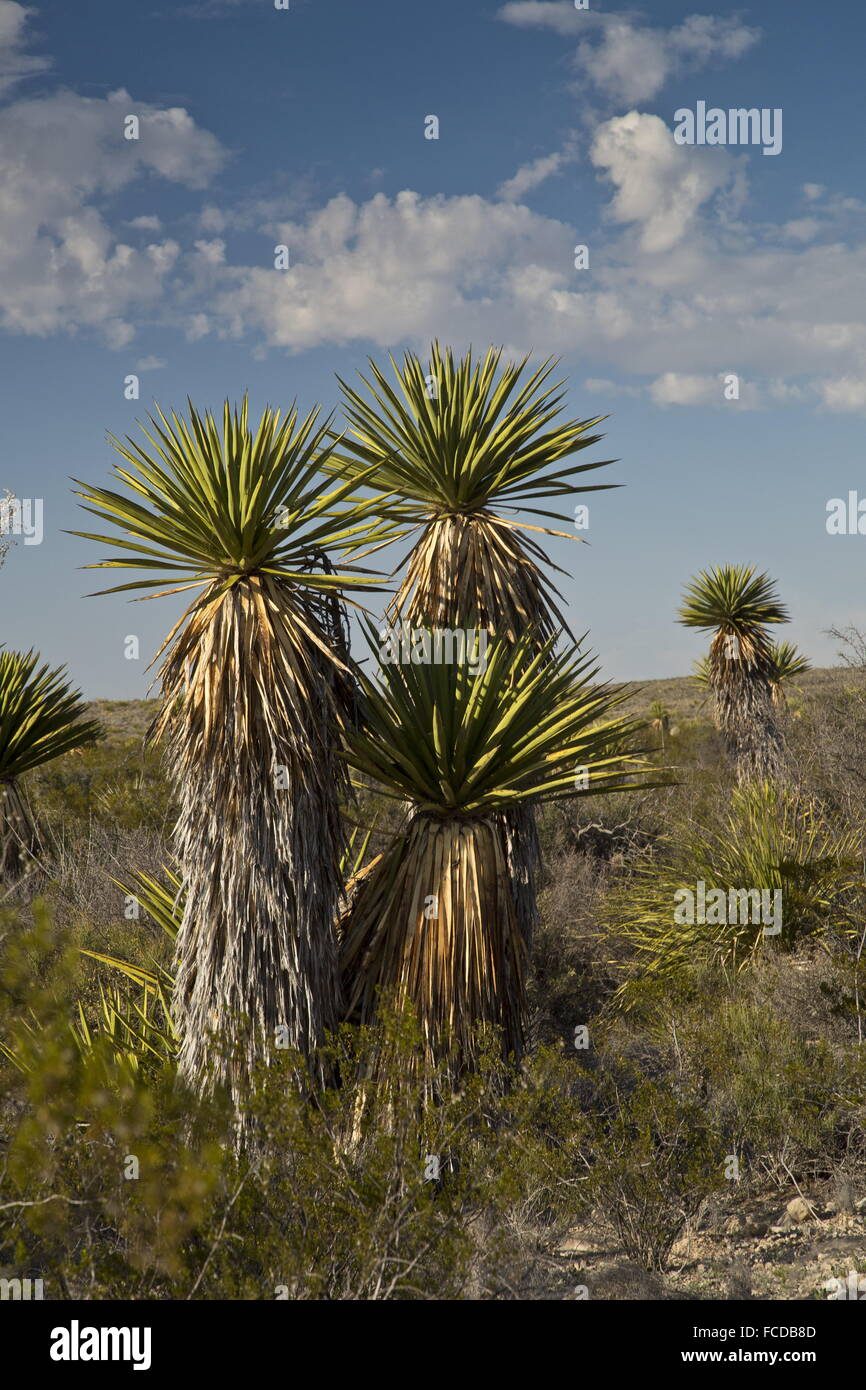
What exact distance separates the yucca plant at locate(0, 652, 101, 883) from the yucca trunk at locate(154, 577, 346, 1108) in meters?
4.80

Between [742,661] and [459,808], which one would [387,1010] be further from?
[742,661]

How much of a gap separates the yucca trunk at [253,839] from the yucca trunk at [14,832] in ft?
16.3

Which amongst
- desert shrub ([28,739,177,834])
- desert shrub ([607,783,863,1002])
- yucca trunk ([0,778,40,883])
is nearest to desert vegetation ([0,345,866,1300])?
desert shrub ([607,783,863,1002])

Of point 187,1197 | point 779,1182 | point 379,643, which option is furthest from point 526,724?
point 779,1182

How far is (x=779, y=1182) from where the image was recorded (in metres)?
5.89

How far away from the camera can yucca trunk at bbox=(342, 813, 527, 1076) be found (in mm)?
5066

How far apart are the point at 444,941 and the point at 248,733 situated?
4.97 ft

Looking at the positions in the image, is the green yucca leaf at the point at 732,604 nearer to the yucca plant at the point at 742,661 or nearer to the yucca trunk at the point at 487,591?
the yucca plant at the point at 742,661

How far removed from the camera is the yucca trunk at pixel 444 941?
5066mm

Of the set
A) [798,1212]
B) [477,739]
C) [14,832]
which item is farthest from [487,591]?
[14,832]

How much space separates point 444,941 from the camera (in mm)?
5082

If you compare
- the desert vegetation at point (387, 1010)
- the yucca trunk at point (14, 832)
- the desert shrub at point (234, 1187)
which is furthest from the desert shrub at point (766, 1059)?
the yucca trunk at point (14, 832)

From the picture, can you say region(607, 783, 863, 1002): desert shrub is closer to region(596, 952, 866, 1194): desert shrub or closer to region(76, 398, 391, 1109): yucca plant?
region(596, 952, 866, 1194): desert shrub
